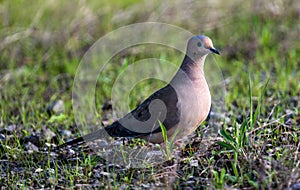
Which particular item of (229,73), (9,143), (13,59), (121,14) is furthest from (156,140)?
(121,14)

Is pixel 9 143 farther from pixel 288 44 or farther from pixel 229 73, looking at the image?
pixel 288 44

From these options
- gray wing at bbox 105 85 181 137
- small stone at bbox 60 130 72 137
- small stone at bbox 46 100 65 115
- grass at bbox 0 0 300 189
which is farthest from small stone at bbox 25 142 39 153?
small stone at bbox 46 100 65 115

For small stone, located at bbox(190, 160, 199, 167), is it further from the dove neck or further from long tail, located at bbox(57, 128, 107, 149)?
long tail, located at bbox(57, 128, 107, 149)

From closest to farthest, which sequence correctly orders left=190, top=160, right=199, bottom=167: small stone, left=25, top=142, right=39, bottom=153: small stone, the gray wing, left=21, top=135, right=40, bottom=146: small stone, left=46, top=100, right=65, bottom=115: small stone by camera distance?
left=190, top=160, right=199, bottom=167: small stone → the gray wing → left=25, top=142, right=39, bottom=153: small stone → left=21, top=135, right=40, bottom=146: small stone → left=46, top=100, right=65, bottom=115: small stone

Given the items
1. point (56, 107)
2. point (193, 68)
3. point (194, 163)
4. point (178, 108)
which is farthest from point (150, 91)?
point (194, 163)

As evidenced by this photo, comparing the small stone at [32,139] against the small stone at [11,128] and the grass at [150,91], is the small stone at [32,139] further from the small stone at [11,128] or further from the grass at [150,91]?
the small stone at [11,128]

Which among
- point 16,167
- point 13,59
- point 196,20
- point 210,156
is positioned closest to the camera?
point 210,156

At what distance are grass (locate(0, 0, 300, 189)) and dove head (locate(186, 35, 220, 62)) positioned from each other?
1.26 feet

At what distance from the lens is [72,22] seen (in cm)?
786

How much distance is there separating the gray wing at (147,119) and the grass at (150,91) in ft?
0.67

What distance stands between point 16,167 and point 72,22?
11.5 feet

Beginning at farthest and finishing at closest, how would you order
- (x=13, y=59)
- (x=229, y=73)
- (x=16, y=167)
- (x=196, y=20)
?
(x=196, y=20) < (x=13, y=59) < (x=229, y=73) < (x=16, y=167)

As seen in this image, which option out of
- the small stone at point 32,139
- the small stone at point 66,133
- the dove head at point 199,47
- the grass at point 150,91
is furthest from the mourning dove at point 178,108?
the small stone at point 66,133

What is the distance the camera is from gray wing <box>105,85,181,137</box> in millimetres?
4484
